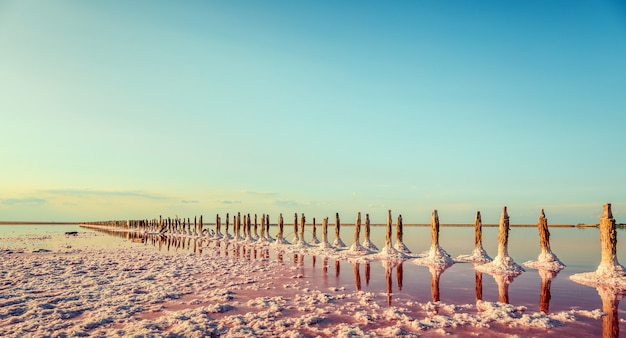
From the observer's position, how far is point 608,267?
15.3 m

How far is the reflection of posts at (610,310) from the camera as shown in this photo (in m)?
7.75

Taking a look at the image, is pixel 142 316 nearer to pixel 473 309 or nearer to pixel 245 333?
pixel 245 333

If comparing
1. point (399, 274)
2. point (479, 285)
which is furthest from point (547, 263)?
point (399, 274)

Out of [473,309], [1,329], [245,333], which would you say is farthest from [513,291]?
[1,329]

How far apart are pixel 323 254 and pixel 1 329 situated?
20932 millimetres

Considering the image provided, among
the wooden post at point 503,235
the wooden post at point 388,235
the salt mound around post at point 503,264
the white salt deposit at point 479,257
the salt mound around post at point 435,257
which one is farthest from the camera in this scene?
the wooden post at point 388,235

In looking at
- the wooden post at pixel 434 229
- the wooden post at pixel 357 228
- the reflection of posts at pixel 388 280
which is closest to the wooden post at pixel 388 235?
the wooden post at pixel 357 228

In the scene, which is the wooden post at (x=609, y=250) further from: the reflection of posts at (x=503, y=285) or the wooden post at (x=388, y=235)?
the wooden post at (x=388, y=235)

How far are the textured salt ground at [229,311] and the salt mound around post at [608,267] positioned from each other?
7.17 m

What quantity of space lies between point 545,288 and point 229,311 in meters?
11.6

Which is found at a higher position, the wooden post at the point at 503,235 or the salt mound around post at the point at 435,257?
the wooden post at the point at 503,235

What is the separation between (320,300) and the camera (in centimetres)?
1092

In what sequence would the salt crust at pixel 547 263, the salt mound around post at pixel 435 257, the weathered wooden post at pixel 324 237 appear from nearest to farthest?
the salt crust at pixel 547 263 < the salt mound around post at pixel 435 257 < the weathered wooden post at pixel 324 237

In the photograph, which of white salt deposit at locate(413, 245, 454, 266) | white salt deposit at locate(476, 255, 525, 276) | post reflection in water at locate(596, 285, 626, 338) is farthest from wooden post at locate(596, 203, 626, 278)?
white salt deposit at locate(413, 245, 454, 266)
